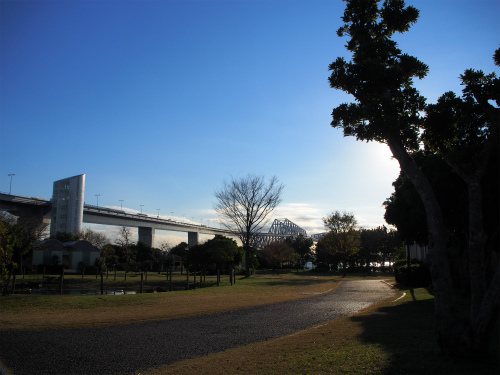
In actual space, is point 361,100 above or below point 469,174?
above

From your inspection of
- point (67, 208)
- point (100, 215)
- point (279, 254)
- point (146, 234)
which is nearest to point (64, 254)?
point (67, 208)

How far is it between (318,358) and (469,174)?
431 centimetres

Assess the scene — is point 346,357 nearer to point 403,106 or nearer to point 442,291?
point 442,291

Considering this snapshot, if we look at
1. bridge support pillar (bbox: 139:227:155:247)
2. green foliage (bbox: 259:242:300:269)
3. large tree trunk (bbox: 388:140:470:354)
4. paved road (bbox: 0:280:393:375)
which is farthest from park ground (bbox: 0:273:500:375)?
bridge support pillar (bbox: 139:227:155:247)

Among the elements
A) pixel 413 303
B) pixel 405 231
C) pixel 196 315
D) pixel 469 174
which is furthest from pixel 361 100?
pixel 405 231

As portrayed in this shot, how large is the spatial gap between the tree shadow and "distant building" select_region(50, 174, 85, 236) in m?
68.9

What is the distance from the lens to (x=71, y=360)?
714 cm

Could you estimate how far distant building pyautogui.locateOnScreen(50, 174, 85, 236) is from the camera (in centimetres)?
7075

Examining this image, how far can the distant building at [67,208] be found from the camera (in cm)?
7075

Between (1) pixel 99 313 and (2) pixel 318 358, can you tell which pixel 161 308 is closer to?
(1) pixel 99 313

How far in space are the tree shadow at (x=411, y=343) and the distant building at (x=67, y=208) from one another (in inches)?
2714

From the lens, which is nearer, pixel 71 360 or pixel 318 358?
pixel 318 358

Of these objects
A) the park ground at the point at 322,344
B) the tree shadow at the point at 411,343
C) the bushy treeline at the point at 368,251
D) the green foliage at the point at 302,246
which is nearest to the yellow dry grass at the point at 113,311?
the park ground at the point at 322,344

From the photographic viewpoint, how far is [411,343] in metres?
7.60
